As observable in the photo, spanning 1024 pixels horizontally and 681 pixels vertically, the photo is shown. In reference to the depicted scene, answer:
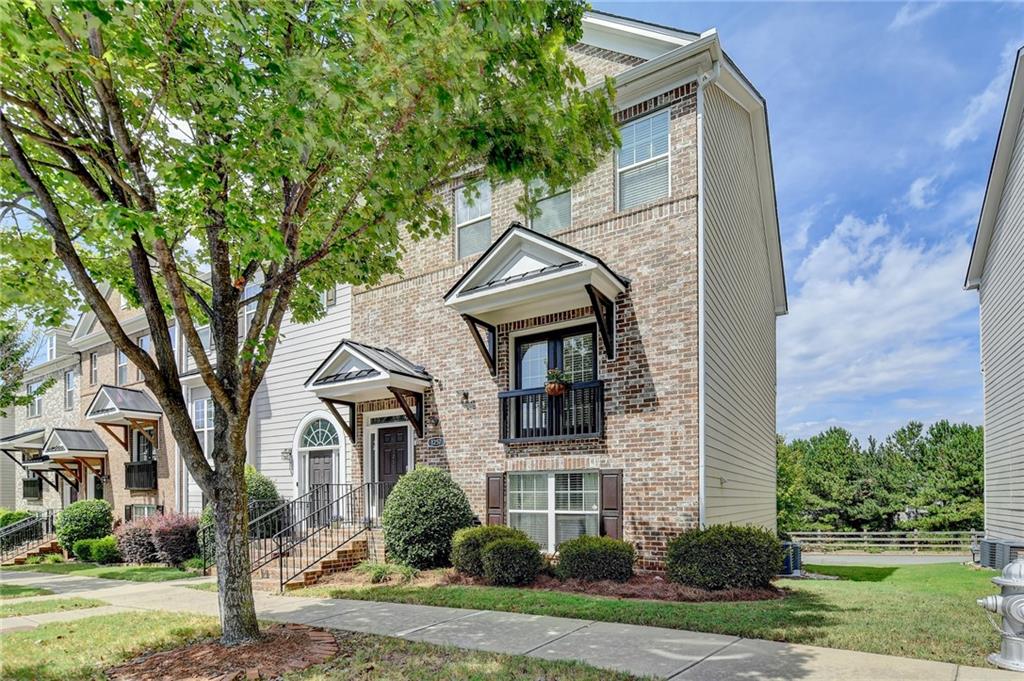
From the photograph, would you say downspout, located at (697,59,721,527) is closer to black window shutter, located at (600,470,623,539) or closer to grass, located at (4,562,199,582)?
black window shutter, located at (600,470,623,539)

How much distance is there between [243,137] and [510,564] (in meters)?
7.16

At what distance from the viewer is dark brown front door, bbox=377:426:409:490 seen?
44.8ft

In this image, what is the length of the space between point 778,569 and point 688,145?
22.2ft

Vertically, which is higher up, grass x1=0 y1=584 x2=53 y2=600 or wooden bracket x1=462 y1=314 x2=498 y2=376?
wooden bracket x1=462 y1=314 x2=498 y2=376

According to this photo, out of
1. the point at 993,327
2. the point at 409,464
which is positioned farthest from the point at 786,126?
the point at 409,464

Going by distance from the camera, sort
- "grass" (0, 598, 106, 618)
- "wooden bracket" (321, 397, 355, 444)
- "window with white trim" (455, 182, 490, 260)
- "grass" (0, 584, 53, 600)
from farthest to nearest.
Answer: "wooden bracket" (321, 397, 355, 444), "window with white trim" (455, 182, 490, 260), "grass" (0, 584, 53, 600), "grass" (0, 598, 106, 618)

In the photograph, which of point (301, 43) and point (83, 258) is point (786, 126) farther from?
point (83, 258)

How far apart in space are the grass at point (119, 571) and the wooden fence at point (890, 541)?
21335 millimetres

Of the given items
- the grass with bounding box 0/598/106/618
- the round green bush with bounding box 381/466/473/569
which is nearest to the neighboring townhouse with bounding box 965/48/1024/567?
the round green bush with bounding box 381/466/473/569

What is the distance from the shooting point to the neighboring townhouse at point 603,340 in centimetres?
1023

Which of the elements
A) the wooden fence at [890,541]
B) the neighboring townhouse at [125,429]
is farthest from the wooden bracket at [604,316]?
the wooden fence at [890,541]

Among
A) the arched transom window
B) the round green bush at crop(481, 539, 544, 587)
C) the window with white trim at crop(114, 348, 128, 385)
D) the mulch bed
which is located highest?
the window with white trim at crop(114, 348, 128, 385)

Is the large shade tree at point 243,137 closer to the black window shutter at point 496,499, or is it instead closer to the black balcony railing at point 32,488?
the black window shutter at point 496,499

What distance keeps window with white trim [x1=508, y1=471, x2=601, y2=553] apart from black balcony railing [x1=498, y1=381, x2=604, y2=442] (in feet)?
2.34
